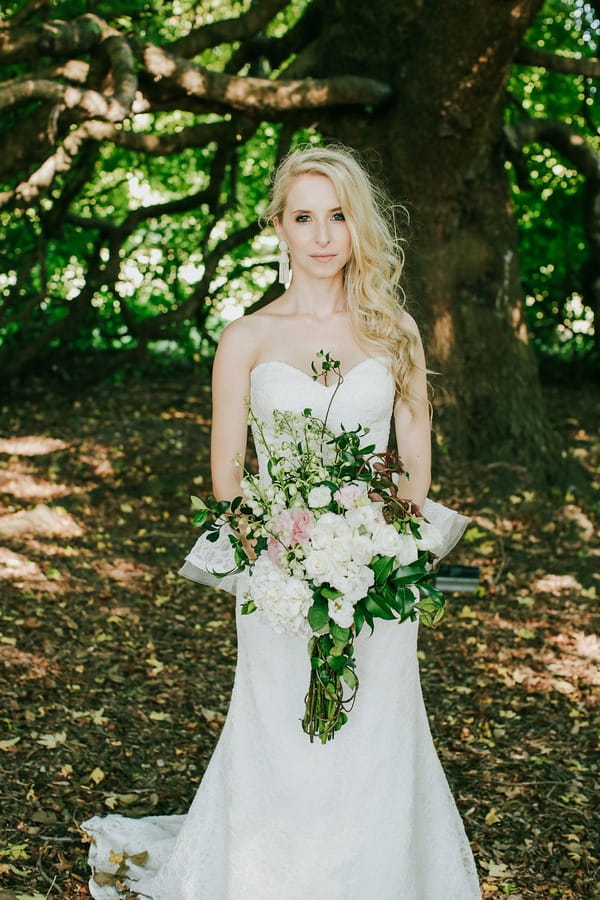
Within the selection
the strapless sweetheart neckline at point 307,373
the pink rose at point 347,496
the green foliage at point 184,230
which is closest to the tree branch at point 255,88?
the green foliage at point 184,230

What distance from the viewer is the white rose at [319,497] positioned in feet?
9.22

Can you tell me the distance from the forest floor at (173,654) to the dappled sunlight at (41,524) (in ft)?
0.05

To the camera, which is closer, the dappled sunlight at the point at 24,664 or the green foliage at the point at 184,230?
the dappled sunlight at the point at 24,664

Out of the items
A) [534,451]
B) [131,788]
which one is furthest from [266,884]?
[534,451]

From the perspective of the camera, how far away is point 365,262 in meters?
3.46

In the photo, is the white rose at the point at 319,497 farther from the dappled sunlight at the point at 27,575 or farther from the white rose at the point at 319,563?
the dappled sunlight at the point at 27,575

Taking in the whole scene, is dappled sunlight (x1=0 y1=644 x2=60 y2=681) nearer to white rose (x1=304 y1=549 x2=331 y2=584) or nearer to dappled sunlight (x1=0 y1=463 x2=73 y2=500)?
dappled sunlight (x1=0 y1=463 x2=73 y2=500)

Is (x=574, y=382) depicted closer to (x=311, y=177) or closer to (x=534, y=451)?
(x=534, y=451)

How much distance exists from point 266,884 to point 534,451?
541cm

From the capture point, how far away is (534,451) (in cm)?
818

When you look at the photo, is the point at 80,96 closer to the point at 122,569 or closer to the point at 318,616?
the point at 122,569

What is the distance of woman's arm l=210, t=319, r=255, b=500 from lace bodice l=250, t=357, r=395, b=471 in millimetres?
48

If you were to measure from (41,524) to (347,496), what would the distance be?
485 centimetres

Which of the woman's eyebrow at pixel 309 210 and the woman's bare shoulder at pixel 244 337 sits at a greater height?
the woman's eyebrow at pixel 309 210
